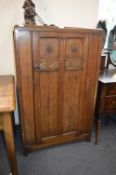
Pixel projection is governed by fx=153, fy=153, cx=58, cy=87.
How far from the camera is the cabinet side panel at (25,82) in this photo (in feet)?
4.22

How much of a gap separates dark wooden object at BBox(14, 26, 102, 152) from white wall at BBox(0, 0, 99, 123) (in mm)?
608

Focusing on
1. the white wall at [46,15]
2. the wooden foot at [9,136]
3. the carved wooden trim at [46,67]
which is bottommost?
the wooden foot at [9,136]

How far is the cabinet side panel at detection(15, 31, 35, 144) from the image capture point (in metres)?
1.29

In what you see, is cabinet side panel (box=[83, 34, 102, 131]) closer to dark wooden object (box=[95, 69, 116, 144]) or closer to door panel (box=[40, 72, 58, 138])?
dark wooden object (box=[95, 69, 116, 144])

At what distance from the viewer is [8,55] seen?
1865 millimetres

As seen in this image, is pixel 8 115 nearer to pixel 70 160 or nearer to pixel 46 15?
pixel 70 160

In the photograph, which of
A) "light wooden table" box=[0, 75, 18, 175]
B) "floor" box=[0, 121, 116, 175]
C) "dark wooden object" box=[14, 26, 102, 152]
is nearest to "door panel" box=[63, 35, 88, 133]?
"dark wooden object" box=[14, 26, 102, 152]

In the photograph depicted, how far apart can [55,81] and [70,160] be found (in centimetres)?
92

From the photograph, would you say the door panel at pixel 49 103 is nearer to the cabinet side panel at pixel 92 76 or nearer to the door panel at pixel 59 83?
the door panel at pixel 59 83

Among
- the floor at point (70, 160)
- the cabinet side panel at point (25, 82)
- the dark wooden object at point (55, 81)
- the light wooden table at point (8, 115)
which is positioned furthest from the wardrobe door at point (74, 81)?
the light wooden table at point (8, 115)

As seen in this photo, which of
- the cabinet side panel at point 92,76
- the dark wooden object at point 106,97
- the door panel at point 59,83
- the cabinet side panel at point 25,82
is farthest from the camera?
the dark wooden object at point 106,97

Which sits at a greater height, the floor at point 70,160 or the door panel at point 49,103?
the door panel at point 49,103

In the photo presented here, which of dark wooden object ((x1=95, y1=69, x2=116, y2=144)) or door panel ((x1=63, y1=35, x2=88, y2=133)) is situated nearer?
door panel ((x1=63, y1=35, x2=88, y2=133))

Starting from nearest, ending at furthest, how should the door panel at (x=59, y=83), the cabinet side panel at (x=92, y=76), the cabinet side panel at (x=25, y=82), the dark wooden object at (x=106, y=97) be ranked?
1. the cabinet side panel at (x=25, y=82)
2. the door panel at (x=59, y=83)
3. the cabinet side panel at (x=92, y=76)
4. the dark wooden object at (x=106, y=97)
